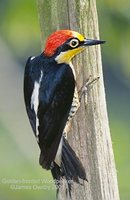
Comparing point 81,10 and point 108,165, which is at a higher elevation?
point 81,10

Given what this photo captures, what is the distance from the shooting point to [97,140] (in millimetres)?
4430

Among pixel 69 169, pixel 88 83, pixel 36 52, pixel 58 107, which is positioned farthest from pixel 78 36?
pixel 36 52

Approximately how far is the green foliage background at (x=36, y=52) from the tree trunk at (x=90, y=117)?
1.06m

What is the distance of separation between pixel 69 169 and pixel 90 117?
28cm

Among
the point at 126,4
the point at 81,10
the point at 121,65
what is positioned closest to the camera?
the point at 81,10

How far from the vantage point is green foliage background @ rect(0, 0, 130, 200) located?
6.07m

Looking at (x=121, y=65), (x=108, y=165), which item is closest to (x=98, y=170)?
(x=108, y=165)

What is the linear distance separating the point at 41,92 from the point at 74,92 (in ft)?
0.55

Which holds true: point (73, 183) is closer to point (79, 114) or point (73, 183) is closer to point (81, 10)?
point (79, 114)

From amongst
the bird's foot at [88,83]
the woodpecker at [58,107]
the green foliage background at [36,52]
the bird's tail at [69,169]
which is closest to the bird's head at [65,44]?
the woodpecker at [58,107]

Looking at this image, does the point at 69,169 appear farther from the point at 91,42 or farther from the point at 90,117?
the point at 91,42

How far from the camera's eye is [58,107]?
4496 millimetres

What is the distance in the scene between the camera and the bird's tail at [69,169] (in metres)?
4.43

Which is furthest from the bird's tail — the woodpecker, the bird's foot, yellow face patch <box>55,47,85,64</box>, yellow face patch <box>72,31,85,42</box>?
yellow face patch <box>72,31,85,42</box>
